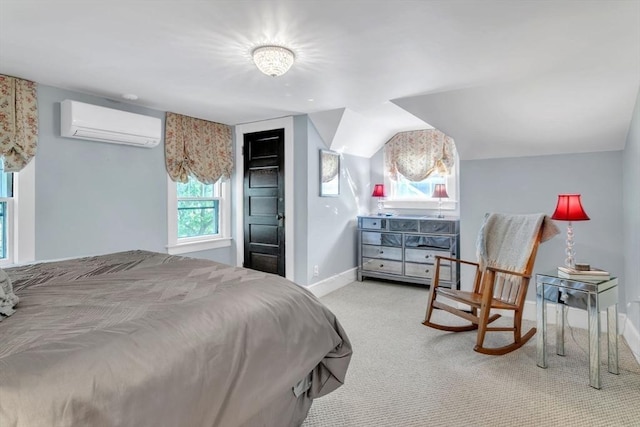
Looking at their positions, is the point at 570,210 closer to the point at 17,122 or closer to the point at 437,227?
the point at 437,227

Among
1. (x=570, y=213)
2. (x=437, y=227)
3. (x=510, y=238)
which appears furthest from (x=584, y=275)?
(x=437, y=227)

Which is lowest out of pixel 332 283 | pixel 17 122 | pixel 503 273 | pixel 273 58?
pixel 332 283

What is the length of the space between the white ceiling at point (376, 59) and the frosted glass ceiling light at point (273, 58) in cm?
5

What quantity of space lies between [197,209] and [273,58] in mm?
2660

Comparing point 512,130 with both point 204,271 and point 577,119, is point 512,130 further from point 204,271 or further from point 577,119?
point 204,271

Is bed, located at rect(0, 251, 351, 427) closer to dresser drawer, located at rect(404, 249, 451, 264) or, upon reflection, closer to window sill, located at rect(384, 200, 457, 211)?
dresser drawer, located at rect(404, 249, 451, 264)

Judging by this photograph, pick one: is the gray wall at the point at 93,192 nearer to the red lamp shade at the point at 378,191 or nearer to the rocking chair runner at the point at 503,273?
the red lamp shade at the point at 378,191

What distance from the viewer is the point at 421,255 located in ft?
14.3

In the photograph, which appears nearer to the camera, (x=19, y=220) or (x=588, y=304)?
(x=588, y=304)

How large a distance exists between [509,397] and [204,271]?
6.40 feet

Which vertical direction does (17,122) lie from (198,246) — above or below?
above

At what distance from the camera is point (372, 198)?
17.5ft

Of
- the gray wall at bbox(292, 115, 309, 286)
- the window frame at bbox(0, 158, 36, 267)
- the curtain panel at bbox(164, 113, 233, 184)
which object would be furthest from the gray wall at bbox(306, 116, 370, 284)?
the window frame at bbox(0, 158, 36, 267)

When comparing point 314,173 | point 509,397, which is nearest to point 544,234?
point 509,397
